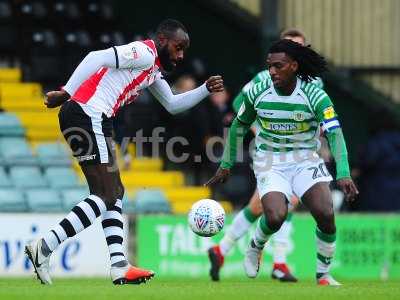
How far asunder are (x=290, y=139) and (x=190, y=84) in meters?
5.38

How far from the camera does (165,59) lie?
1006 centimetres

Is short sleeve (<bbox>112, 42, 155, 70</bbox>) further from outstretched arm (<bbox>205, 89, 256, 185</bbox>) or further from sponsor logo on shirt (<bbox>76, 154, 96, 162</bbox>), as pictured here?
outstretched arm (<bbox>205, 89, 256, 185</bbox>)

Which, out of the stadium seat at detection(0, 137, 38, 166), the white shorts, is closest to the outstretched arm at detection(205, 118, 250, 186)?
the white shorts

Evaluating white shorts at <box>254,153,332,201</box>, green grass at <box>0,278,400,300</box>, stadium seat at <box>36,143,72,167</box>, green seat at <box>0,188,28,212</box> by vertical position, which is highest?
white shorts at <box>254,153,332,201</box>

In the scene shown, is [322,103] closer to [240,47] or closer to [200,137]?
[200,137]

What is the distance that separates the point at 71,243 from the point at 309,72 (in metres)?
4.63

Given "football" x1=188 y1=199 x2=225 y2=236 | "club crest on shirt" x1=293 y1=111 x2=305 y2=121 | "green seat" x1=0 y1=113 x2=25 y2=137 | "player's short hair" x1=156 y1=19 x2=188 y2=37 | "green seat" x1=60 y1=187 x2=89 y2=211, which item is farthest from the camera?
"green seat" x1=0 y1=113 x2=25 y2=137

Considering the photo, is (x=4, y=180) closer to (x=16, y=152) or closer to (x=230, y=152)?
(x=16, y=152)

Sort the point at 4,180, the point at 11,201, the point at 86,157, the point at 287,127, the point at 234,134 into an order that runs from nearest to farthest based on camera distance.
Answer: the point at 86,157
the point at 287,127
the point at 234,134
the point at 11,201
the point at 4,180

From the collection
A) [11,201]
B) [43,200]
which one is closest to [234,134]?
[11,201]

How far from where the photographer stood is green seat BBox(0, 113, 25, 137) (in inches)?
627

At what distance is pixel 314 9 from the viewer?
17.9m

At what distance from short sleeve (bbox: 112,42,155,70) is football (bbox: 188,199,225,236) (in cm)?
133

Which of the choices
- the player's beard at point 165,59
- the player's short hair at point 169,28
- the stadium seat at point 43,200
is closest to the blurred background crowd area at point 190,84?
the stadium seat at point 43,200
